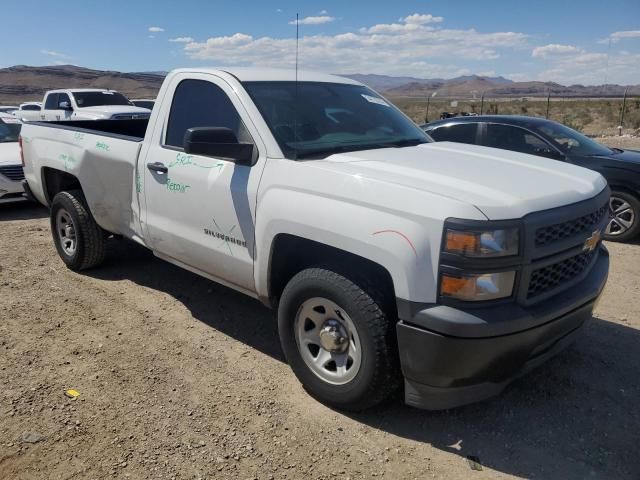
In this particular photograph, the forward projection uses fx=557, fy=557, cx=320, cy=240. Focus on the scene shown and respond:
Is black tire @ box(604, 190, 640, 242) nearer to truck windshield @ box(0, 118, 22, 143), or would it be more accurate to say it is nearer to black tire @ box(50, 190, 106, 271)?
black tire @ box(50, 190, 106, 271)

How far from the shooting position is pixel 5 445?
2.97 meters

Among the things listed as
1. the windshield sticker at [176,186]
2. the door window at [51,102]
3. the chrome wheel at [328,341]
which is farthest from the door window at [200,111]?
the door window at [51,102]

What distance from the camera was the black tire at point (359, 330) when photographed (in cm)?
290

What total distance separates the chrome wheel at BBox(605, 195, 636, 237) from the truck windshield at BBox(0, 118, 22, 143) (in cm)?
981

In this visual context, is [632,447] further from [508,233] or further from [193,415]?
[193,415]

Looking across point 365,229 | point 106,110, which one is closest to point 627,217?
point 365,229

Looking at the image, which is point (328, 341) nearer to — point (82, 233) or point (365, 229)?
point (365, 229)

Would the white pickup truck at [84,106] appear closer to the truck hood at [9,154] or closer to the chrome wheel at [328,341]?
the truck hood at [9,154]

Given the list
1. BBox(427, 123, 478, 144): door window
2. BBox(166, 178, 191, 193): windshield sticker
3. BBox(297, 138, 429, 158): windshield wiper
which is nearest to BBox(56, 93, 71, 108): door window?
BBox(427, 123, 478, 144): door window

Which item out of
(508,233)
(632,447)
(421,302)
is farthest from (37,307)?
(632,447)

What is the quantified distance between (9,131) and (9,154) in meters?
1.47

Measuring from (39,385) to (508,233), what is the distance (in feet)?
9.83

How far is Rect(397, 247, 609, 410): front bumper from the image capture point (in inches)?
103

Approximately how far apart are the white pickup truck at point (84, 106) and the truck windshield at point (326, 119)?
12.0 m
